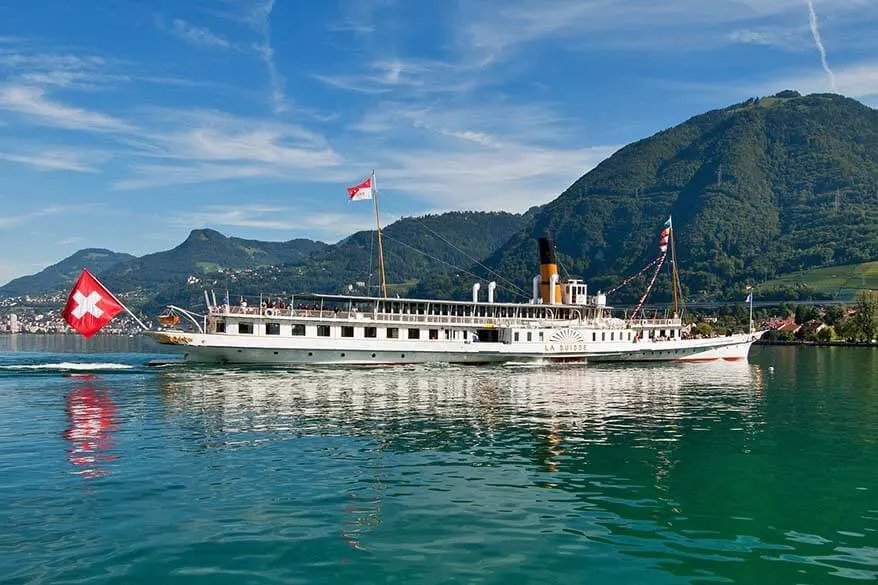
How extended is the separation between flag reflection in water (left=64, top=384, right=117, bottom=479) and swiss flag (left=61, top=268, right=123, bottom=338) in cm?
1050

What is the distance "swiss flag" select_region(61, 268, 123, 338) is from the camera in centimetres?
4550

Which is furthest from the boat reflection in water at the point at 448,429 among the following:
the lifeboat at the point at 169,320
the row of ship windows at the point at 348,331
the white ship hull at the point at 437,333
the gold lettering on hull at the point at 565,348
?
the gold lettering on hull at the point at 565,348

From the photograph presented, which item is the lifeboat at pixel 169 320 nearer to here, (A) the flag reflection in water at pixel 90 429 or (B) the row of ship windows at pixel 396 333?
(B) the row of ship windows at pixel 396 333

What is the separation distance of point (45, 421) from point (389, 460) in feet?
49.1

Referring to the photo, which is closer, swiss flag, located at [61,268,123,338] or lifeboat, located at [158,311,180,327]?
swiss flag, located at [61,268,123,338]

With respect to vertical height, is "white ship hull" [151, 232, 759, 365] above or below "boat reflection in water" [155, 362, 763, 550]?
above

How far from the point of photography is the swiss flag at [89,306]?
149 ft

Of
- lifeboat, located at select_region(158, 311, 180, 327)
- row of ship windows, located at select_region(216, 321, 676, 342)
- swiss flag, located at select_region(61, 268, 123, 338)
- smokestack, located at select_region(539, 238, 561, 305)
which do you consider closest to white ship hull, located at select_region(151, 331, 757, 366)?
lifeboat, located at select_region(158, 311, 180, 327)

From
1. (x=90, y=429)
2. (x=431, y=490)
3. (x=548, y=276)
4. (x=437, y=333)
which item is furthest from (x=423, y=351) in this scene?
(x=431, y=490)

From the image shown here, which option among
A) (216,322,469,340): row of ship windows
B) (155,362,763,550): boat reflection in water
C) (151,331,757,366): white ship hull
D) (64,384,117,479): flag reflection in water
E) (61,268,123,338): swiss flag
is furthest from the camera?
(216,322,469,340): row of ship windows

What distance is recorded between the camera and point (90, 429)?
24.9 meters

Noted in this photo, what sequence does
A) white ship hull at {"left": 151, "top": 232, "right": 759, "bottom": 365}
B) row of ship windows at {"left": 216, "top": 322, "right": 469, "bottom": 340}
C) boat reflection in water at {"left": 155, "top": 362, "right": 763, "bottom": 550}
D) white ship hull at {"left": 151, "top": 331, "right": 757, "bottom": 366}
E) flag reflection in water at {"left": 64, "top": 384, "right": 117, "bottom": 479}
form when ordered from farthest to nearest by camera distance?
row of ship windows at {"left": 216, "top": 322, "right": 469, "bottom": 340} → white ship hull at {"left": 151, "top": 232, "right": 759, "bottom": 365} → white ship hull at {"left": 151, "top": 331, "right": 757, "bottom": 366} → flag reflection in water at {"left": 64, "top": 384, "right": 117, "bottom": 479} → boat reflection in water at {"left": 155, "top": 362, "right": 763, "bottom": 550}

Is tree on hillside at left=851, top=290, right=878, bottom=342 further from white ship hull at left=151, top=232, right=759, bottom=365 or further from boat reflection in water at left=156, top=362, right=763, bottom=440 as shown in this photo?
boat reflection in water at left=156, top=362, right=763, bottom=440

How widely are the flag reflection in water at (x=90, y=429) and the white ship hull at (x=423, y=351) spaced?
16.1 meters
